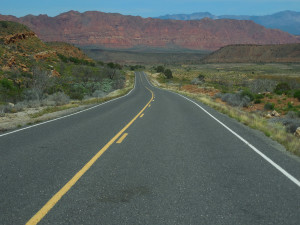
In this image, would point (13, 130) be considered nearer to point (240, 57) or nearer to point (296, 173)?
point (296, 173)

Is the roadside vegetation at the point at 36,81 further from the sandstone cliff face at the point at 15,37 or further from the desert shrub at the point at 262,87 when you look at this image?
the desert shrub at the point at 262,87

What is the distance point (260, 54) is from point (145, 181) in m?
190

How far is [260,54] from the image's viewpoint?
176375mm

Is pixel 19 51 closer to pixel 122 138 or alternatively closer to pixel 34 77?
pixel 34 77

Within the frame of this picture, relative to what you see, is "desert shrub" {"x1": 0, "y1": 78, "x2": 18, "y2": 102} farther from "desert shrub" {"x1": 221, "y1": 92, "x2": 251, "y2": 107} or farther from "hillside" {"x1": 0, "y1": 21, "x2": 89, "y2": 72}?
"desert shrub" {"x1": 221, "y1": 92, "x2": 251, "y2": 107}

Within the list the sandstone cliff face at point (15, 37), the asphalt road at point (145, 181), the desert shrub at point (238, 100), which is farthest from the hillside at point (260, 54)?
the asphalt road at point (145, 181)

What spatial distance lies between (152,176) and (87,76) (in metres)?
48.0

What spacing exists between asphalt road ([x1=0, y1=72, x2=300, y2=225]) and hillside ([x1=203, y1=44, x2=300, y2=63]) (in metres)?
166

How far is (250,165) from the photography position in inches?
242

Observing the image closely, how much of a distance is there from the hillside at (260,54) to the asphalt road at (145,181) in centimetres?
16558

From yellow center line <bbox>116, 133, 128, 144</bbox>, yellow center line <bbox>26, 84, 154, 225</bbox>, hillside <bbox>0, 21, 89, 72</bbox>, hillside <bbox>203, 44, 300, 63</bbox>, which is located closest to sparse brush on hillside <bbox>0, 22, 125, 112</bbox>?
hillside <bbox>0, 21, 89, 72</bbox>

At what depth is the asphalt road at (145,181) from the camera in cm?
381

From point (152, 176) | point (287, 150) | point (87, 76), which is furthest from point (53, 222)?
point (87, 76)

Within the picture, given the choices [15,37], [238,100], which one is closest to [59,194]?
[238,100]
